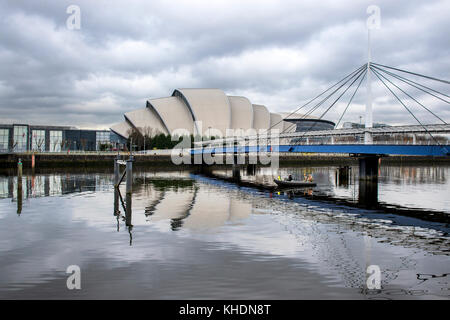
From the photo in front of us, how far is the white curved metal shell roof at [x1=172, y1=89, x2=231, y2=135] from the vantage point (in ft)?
376

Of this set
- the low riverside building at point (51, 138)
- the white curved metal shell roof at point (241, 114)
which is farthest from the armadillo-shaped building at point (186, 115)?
the low riverside building at point (51, 138)

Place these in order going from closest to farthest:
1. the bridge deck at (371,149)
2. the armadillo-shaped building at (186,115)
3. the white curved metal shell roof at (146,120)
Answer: the bridge deck at (371,149) → the armadillo-shaped building at (186,115) → the white curved metal shell roof at (146,120)

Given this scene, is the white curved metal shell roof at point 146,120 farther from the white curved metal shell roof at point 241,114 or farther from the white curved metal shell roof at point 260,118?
the white curved metal shell roof at point 260,118

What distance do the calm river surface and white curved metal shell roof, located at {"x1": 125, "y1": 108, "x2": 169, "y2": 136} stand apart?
89.4 m

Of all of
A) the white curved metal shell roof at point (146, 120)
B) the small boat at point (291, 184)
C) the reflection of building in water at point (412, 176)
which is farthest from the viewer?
the white curved metal shell roof at point (146, 120)

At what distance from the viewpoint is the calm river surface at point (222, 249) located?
10.2m

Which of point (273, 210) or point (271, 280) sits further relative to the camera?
point (273, 210)

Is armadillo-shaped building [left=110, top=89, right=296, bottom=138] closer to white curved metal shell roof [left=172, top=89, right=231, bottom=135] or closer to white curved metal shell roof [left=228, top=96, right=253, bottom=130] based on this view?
white curved metal shell roof [left=172, top=89, right=231, bottom=135]

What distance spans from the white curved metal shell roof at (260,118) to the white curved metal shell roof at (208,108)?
1689 cm

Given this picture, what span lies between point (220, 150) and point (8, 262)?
51349 millimetres

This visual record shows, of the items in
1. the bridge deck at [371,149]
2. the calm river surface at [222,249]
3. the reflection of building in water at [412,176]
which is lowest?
the calm river surface at [222,249]

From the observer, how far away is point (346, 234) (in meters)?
17.2
